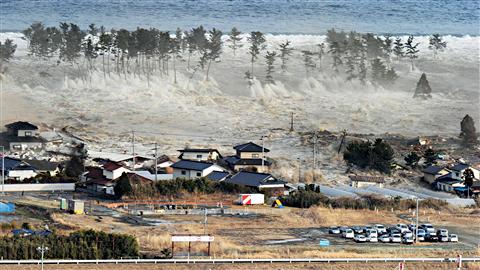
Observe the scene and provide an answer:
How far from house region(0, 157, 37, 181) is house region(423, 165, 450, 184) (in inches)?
646

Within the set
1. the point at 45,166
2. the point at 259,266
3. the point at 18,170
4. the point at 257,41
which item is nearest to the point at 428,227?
the point at 259,266

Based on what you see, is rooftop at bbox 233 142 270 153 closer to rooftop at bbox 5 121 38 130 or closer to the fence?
rooftop at bbox 5 121 38 130

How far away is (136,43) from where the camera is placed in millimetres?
81938

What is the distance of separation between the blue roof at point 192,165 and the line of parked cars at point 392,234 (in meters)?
12.3

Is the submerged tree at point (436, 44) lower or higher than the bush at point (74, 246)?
higher

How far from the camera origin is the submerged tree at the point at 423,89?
7806cm

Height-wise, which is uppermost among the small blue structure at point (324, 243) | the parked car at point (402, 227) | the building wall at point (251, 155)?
the building wall at point (251, 155)

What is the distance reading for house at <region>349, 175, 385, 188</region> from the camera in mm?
54094

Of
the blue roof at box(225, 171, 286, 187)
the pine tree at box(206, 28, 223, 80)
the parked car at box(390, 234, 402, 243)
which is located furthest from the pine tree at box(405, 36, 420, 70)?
the parked car at box(390, 234, 402, 243)

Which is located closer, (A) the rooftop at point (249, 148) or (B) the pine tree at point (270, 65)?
(A) the rooftop at point (249, 148)

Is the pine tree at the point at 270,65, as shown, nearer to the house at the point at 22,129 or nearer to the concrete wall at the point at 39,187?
the house at the point at 22,129

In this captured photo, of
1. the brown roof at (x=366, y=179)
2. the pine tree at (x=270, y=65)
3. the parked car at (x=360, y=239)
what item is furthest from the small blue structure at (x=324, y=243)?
the pine tree at (x=270, y=65)

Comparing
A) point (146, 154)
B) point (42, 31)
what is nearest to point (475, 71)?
point (42, 31)

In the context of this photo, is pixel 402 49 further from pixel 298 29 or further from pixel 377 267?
pixel 377 267
